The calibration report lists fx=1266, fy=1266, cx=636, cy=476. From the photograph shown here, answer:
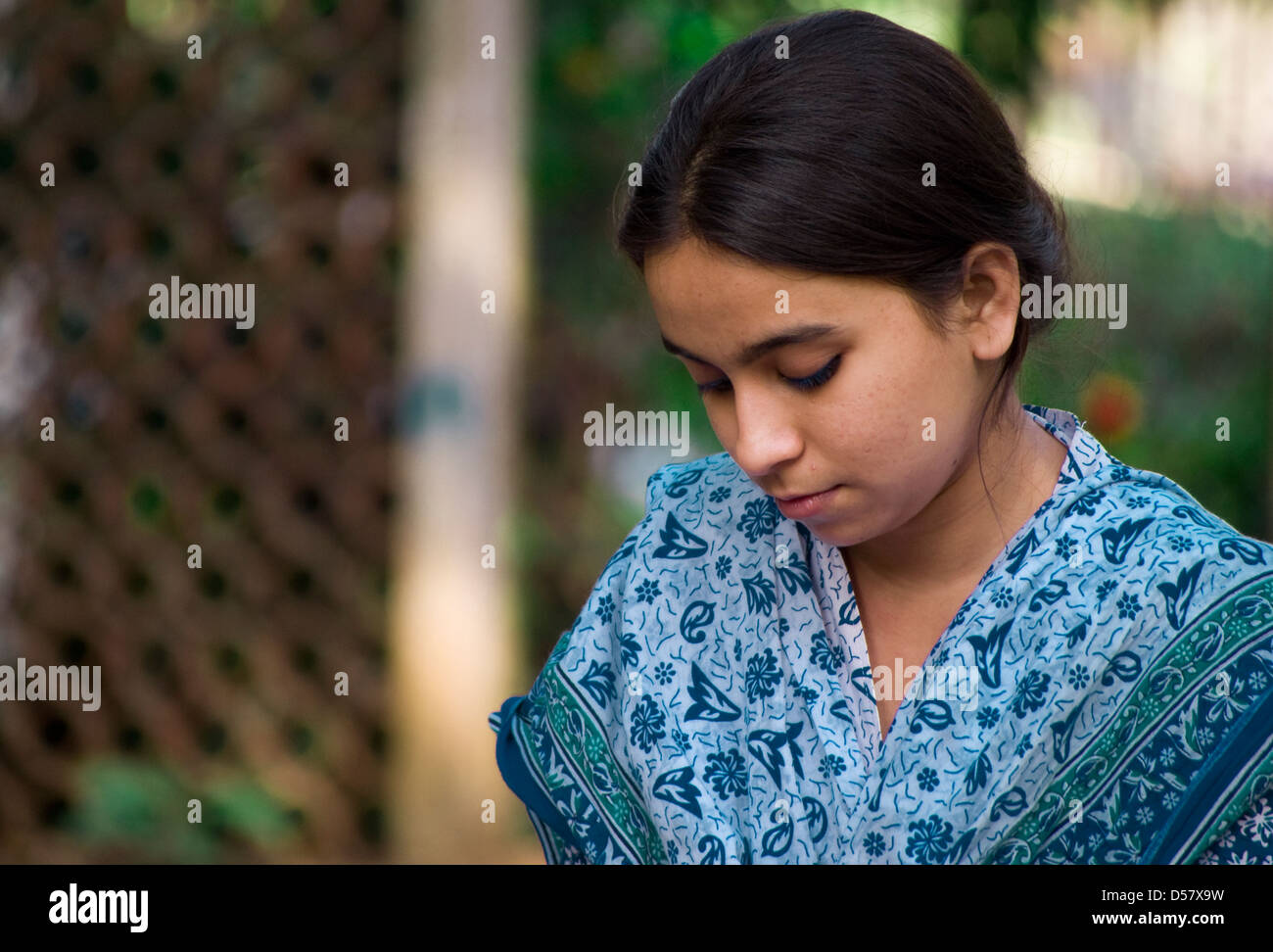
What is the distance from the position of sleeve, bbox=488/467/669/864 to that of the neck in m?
0.34

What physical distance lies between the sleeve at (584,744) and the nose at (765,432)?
34cm

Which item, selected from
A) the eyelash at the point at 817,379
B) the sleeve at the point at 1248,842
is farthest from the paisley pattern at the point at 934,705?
the eyelash at the point at 817,379

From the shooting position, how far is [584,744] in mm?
1456

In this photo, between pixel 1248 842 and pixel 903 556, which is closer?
pixel 1248 842

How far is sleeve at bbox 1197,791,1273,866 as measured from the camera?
3.94 ft

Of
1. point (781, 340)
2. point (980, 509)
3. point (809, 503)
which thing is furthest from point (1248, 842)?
point (781, 340)

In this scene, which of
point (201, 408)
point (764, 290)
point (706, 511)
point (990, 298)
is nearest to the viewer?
point (764, 290)

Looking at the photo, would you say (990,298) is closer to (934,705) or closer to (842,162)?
(842,162)

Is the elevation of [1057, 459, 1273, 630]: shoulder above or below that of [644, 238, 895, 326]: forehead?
below

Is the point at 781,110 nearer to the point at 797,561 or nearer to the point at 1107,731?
the point at 797,561

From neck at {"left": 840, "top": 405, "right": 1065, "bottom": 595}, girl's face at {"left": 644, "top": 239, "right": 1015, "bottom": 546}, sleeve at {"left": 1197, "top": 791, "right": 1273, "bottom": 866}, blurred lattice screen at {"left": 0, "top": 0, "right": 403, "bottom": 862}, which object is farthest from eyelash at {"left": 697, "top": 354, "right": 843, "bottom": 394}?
blurred lattice screen at {"left": 0, "top": 0, "right": 403, "bottom": 862}

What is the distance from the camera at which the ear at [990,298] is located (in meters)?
1.28

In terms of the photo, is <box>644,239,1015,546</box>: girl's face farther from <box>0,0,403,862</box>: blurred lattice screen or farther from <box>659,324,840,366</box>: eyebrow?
<box>0,0,403,862</box>: blurred lattice screen

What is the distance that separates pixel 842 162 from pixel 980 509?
0.42 m
